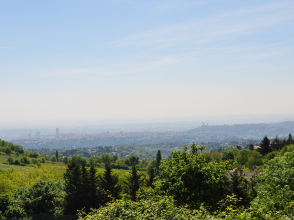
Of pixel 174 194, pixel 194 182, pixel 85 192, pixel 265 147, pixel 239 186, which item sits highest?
pixel 194 182

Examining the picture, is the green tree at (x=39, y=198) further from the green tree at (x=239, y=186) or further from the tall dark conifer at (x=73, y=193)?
the green tree at (x=239, y=186)

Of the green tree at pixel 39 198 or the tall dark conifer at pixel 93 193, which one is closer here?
the green tree at pixel 39 198

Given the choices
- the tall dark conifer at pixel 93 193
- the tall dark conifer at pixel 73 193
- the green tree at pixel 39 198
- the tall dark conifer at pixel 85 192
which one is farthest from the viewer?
the tall dark conifer at pixel 93 193

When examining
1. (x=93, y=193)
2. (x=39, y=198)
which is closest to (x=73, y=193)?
(x=93, y=193)

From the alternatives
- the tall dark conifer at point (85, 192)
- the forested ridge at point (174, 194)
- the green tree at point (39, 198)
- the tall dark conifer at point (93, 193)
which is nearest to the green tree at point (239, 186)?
the forested ridge at point (174, 194)

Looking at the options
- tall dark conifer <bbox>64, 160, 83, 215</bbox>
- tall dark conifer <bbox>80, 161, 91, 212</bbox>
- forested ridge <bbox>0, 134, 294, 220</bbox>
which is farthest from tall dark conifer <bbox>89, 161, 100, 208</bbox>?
tall dark conifer <bbox>64, 160, 83, 215</bbox>

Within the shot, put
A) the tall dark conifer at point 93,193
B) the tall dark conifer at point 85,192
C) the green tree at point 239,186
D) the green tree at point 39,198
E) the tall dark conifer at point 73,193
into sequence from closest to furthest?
the green tree at point 39,198
the tall dark conifer at point 73,193
the green tree at point 239,186
the tall dark conifer at point 85,192
the tall dark conifer at point 93,193

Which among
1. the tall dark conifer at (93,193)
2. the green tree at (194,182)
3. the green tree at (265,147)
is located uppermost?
the green tree at (194,182)

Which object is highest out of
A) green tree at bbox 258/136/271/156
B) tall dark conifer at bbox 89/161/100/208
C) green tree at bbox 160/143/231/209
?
green tree at bbox 160/143/231/209

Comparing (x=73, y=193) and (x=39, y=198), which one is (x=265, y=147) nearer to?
(x=73, y=193)

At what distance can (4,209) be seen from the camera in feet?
58.7

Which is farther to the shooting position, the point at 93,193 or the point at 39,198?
the point at 93,193

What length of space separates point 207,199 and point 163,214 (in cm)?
482

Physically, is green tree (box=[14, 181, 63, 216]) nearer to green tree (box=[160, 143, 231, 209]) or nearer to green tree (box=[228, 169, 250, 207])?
green tree (box=[160, 143, 231, 209])
